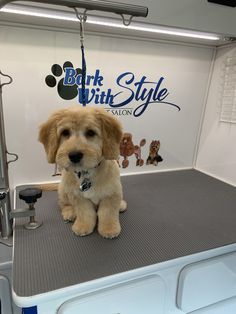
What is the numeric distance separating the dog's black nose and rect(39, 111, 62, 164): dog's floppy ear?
89 millimetres

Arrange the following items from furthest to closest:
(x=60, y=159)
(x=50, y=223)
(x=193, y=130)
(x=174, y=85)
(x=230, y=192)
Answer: (x=193, y=130) → (x=174, y=85) → (x=230, y=192) → (x=50, y=223) → (x=60, y=159)

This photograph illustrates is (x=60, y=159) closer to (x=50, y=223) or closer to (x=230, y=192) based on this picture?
(x=50, y=223)

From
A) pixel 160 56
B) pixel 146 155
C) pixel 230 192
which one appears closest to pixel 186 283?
pixel 230 192

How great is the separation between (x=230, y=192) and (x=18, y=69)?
1210mm

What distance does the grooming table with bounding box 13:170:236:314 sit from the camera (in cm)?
67

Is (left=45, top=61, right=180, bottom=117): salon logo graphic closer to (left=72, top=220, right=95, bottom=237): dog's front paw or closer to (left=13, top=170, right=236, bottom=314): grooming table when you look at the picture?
(left=13, top=170, right=236, bottom=314): grooming table

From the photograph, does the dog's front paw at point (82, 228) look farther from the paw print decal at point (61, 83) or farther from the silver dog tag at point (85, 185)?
the paw print decal at point (61, 83)

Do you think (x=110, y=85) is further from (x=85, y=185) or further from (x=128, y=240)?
(x=128, y=240)

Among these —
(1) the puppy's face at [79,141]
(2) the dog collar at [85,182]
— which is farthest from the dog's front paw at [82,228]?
(1) the puppy's face at [79,141]

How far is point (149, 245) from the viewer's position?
823mm

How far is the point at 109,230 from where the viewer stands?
858 mm

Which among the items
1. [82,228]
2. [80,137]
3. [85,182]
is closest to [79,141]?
[80,137]

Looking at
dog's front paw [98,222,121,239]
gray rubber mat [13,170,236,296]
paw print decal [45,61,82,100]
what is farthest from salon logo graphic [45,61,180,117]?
dog's front paw [98,222,121,239]

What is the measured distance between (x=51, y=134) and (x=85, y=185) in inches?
8.2
